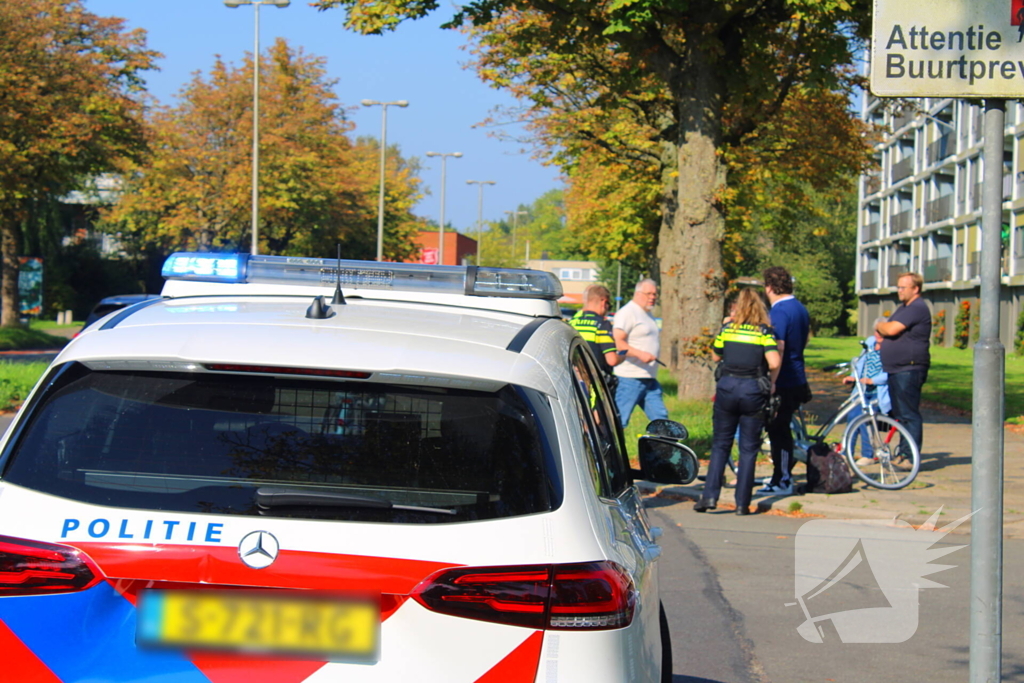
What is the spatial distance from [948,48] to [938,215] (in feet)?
198

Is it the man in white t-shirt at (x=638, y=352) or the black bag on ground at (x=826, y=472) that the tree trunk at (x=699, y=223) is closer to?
the man in white t-shirt at (x=638, y=352)

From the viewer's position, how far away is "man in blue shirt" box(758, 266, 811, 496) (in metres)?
9.98

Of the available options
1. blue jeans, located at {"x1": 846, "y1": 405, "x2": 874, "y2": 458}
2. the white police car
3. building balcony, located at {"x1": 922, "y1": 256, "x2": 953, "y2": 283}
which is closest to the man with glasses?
blue jeans, located at {"x1": 846, "y1": 405, "x2": 874, "y2": 458}

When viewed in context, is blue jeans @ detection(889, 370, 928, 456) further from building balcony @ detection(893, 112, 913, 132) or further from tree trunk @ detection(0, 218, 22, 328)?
building balcony @ detection(893, 112, 913, 132)

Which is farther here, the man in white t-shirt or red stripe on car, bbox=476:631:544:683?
the man in white t-shirt

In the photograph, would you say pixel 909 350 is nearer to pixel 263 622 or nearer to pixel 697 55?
pixel 697 55

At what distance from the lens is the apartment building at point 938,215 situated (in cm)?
4660

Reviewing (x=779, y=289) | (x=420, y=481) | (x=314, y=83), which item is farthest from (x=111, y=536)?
(x=314, y=83)

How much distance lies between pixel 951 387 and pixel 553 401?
24.2 metres

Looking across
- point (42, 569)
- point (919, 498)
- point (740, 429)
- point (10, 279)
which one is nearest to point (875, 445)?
point (919, 498)

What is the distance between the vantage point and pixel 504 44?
2098 cm

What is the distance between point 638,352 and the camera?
425 inches

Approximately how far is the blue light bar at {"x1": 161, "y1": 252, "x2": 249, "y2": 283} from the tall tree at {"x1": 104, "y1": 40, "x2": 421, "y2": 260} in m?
42.4

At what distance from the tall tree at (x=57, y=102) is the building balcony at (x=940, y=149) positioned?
1590 inches
